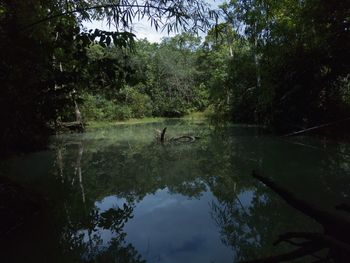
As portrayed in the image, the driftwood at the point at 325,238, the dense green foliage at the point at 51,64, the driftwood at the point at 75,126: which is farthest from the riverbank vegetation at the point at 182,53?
the driftwood at the point at 325,238

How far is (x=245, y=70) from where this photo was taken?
27.3ft

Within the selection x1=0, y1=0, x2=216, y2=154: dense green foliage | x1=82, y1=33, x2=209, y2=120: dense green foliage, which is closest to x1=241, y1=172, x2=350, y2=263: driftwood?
x1=0, y1=0, x2=216, y2=154: dense green foliage

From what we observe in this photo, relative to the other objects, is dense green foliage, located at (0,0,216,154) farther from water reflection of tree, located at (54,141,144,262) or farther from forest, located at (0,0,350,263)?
water reflection of tree, located at (54,141,144,262)

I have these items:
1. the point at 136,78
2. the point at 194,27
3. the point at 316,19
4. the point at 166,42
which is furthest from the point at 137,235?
the point at 166,42

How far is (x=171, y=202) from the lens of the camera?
489 cm

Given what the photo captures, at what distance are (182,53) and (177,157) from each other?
3.08 metres

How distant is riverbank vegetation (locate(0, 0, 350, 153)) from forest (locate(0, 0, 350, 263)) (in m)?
0.02

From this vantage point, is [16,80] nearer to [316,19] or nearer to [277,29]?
[277,29]

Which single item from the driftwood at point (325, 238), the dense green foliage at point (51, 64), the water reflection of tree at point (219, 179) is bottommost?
the water reflection of tree at point (219, 179)

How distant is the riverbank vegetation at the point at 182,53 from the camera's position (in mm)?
2672

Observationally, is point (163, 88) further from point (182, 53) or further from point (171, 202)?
point (171, 202)

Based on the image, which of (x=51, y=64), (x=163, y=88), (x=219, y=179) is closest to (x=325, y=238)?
(x=51, y=64)

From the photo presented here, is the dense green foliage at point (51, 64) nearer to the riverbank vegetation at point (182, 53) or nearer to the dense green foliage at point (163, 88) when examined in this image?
the riverbank vegetation at point (182, 53)

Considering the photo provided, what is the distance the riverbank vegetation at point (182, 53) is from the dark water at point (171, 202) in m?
1.01
